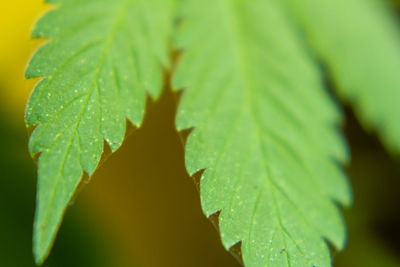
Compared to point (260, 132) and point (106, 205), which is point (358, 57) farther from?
point (106, 205)

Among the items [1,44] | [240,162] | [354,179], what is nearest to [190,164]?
[240,162]

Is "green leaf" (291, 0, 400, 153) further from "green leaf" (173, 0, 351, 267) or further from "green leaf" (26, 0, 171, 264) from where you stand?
"green leaf" (26, 0, 171, 264)

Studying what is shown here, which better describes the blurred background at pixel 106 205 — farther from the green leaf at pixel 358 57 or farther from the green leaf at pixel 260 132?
the green leaf at pixel 358 57

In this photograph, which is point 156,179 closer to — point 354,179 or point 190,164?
point 190,164

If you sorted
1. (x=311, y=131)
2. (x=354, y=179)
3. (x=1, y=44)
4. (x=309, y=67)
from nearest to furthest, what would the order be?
(x=311, y=131) → (x=309, y=67) → (x=1, y=44) → (x=354, y=179)

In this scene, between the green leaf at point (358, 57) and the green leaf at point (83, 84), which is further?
the green leaf at point (358, 57)

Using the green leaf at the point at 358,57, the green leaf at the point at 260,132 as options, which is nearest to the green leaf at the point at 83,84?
the green leaf at the point at 260,132
